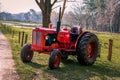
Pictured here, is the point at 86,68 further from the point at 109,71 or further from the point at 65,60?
the point at 65,60

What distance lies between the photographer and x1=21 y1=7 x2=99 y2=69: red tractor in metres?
12.3

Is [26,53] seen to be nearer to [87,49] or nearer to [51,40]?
[51,40]

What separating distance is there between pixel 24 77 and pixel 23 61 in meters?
2.85

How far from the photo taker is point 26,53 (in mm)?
12930

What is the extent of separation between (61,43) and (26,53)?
1414mm

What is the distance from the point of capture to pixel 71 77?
10.6m

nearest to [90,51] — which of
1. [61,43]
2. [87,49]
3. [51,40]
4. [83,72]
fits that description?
[87,49]

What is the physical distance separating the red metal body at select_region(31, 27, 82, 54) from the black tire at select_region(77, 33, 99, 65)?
36 centimetres

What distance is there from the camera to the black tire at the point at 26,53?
12.9 meters

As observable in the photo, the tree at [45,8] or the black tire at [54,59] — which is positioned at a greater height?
the tree at [45,8]

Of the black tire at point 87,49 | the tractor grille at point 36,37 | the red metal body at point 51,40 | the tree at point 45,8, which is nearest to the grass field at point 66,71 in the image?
the black tire at point 87,49

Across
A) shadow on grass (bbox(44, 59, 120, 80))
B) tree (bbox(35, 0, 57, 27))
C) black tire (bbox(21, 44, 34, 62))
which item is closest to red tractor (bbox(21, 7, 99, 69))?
black tire (bbox(21, 44, 34, 62))

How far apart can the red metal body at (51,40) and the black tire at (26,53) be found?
417mm

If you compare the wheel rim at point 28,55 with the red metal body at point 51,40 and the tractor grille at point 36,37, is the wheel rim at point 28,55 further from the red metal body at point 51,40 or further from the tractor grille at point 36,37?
the tractor grille at point 36,37
